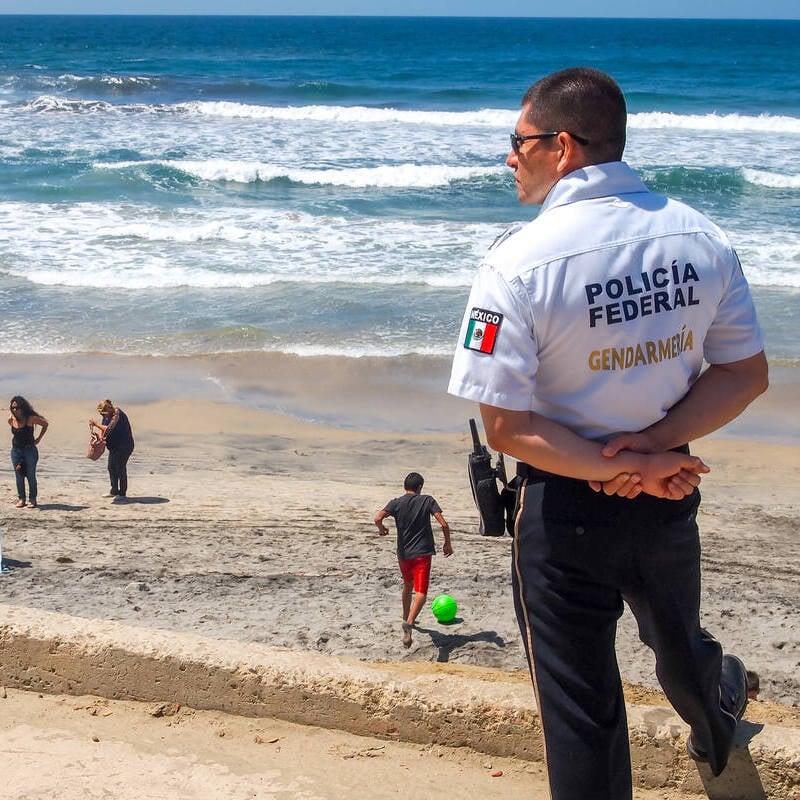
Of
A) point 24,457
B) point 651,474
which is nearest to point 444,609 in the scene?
point 651,474

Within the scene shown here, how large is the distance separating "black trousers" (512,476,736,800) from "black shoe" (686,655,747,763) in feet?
1.47

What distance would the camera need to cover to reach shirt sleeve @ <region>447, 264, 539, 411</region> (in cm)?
225

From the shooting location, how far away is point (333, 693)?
10.8ft

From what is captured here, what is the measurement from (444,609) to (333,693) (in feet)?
11.2

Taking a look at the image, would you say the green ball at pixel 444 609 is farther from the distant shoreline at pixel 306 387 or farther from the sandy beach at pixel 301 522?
the distant shoreline at pixel 306 387

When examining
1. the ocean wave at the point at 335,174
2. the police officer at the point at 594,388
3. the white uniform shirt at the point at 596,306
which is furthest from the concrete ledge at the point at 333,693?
the ocean wave at the point at 335,174

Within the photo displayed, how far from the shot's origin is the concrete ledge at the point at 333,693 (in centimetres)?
304

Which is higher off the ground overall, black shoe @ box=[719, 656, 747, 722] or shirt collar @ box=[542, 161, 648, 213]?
shirt collar @ box=[542, 161, 648, 213]

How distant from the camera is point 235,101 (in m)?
41.2

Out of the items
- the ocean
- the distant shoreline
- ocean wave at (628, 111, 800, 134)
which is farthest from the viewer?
ocean wave at (628, 111, 800, 134)

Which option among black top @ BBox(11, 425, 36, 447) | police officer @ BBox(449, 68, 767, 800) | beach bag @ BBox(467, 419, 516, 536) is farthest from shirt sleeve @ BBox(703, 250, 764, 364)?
black top @ BBox(11, 425, 36, 447)

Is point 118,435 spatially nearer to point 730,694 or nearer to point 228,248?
point 730,694

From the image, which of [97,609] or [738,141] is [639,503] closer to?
[97,609]

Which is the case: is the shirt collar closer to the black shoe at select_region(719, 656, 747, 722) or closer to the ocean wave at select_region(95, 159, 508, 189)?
the black shoe at select_region(719, 656, 747, 722)
